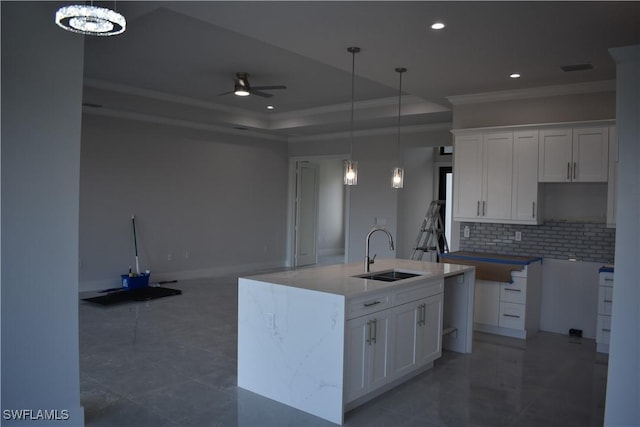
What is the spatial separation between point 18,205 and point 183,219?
6016 mm

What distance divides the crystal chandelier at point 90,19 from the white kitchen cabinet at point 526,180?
183 inches

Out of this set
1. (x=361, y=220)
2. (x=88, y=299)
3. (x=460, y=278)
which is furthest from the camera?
(x=361, y=220)

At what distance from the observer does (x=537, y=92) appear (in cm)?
575

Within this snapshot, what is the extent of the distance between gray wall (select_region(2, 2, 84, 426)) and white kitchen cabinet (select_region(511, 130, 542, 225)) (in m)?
4.61

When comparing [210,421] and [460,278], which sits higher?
[460,278]

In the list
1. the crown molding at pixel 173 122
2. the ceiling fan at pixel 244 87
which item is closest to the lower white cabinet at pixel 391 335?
the ceiling fan at pixel 244 87

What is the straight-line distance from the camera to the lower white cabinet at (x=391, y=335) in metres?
3.35

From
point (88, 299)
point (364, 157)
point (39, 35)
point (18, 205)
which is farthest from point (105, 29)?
point (364, 157)

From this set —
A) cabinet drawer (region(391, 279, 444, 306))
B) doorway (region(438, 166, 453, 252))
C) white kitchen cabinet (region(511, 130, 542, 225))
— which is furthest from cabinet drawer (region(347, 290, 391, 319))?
doorway (region(438, 166, 453, 252))

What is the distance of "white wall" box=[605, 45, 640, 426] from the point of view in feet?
9.17

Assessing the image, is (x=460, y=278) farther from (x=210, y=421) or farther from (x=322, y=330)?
(x=210, y=421)

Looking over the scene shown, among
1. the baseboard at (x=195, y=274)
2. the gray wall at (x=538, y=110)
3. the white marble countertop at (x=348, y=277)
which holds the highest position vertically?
the gray wall at (x=538, y=110)

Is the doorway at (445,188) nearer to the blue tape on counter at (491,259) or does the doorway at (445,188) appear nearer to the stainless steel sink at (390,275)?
the blue tape on counter at (491,259)

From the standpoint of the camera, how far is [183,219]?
8.77m
